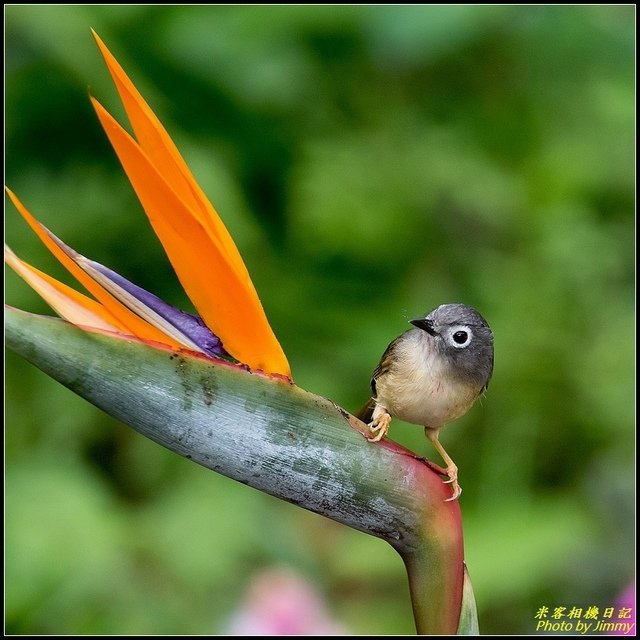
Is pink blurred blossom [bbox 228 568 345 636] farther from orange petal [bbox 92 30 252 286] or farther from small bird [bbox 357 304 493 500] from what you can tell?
orange petal [bbox 92 30 252 286]

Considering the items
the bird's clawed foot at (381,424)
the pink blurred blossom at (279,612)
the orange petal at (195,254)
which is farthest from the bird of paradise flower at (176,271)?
the pink blurred blossom at (279,612)

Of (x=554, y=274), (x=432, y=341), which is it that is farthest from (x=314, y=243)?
(x=432, y=341)

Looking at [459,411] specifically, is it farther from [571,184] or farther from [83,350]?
[571,184]

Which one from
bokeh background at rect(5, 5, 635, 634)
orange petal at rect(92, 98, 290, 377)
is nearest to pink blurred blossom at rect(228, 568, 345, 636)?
bokeh background at rect(5, 5, 635, 634)

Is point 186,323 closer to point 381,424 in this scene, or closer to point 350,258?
point 381,424

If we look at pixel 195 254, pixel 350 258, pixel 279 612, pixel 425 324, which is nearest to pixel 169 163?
pixel 195 254

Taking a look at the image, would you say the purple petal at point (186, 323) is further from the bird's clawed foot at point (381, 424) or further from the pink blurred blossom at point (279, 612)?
Result: the pink blurred blossom at point (279, 612)
